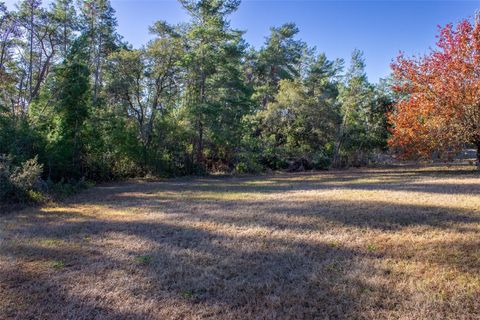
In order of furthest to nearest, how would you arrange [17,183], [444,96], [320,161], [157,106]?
1. [320,161]
2. [157,106]
3. [444,96]
4. [17,183]

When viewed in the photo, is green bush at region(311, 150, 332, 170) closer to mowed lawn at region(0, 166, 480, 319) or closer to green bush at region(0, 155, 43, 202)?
mowed lawn at region(0, 166, 480, 319)

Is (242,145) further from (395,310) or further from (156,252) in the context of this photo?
(395,310)

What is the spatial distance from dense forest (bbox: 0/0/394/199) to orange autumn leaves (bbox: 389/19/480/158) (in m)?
6.94

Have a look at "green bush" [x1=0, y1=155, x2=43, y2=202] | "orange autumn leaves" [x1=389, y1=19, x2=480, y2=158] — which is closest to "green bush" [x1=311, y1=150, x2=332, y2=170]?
"orange autumn leaves" [x1=389, y1=19, x2=480, y2=158]

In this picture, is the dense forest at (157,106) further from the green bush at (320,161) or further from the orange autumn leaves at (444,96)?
the orange autumn leaves at (444,96)

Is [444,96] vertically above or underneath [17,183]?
above

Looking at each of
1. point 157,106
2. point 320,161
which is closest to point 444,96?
point 320,161

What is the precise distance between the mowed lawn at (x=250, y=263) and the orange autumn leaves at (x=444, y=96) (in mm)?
7085

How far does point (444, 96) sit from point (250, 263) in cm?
1151

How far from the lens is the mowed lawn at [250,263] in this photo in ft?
7.90

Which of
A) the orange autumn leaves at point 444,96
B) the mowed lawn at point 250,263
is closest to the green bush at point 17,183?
the mowed lawn at point 250,263

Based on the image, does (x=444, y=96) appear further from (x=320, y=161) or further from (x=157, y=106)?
(x=157, y=106)

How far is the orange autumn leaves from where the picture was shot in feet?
35.9

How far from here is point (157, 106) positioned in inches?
666
